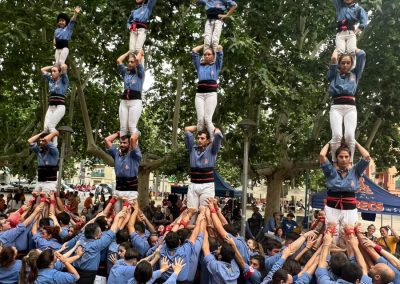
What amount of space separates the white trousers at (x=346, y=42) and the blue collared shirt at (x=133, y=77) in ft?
10.8

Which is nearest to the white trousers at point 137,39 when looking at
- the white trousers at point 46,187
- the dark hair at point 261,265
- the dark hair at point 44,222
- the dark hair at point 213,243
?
the white trousers at point 46,187

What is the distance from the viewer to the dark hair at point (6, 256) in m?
5.13

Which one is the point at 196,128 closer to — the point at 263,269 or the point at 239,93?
the point at 263,269

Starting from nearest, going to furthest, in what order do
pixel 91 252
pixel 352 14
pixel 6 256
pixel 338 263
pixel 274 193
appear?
pixel 338 263 → pixel 6 256 → pixel 91 252 → pixel 352 14 → pixel 274 193

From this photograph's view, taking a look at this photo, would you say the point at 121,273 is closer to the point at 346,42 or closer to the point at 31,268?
the point at 31,268

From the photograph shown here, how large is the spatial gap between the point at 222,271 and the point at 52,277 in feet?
6.00

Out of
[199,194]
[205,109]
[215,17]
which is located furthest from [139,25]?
[199,194]

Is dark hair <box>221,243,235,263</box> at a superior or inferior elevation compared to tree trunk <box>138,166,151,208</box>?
superior

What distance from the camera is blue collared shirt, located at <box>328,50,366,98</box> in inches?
253

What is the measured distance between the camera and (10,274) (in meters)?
5.22

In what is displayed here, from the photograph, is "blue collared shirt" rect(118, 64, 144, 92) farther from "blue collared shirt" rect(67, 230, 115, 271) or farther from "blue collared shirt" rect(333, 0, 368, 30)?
"blue collared shirt" rect(333, 0, 368, 30)

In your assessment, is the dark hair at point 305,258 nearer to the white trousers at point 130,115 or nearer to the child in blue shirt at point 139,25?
the white trousers at point 130,115

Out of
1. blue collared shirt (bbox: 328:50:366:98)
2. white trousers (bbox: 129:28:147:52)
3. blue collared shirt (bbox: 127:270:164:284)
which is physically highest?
white trousers (bbox: 129:28:147:52)

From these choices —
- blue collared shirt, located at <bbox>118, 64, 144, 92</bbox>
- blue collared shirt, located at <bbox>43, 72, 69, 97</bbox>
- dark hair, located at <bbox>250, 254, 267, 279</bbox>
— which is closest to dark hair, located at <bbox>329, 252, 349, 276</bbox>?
dark hair, located at <bbox>250, 254, 267, 279</bbox>
